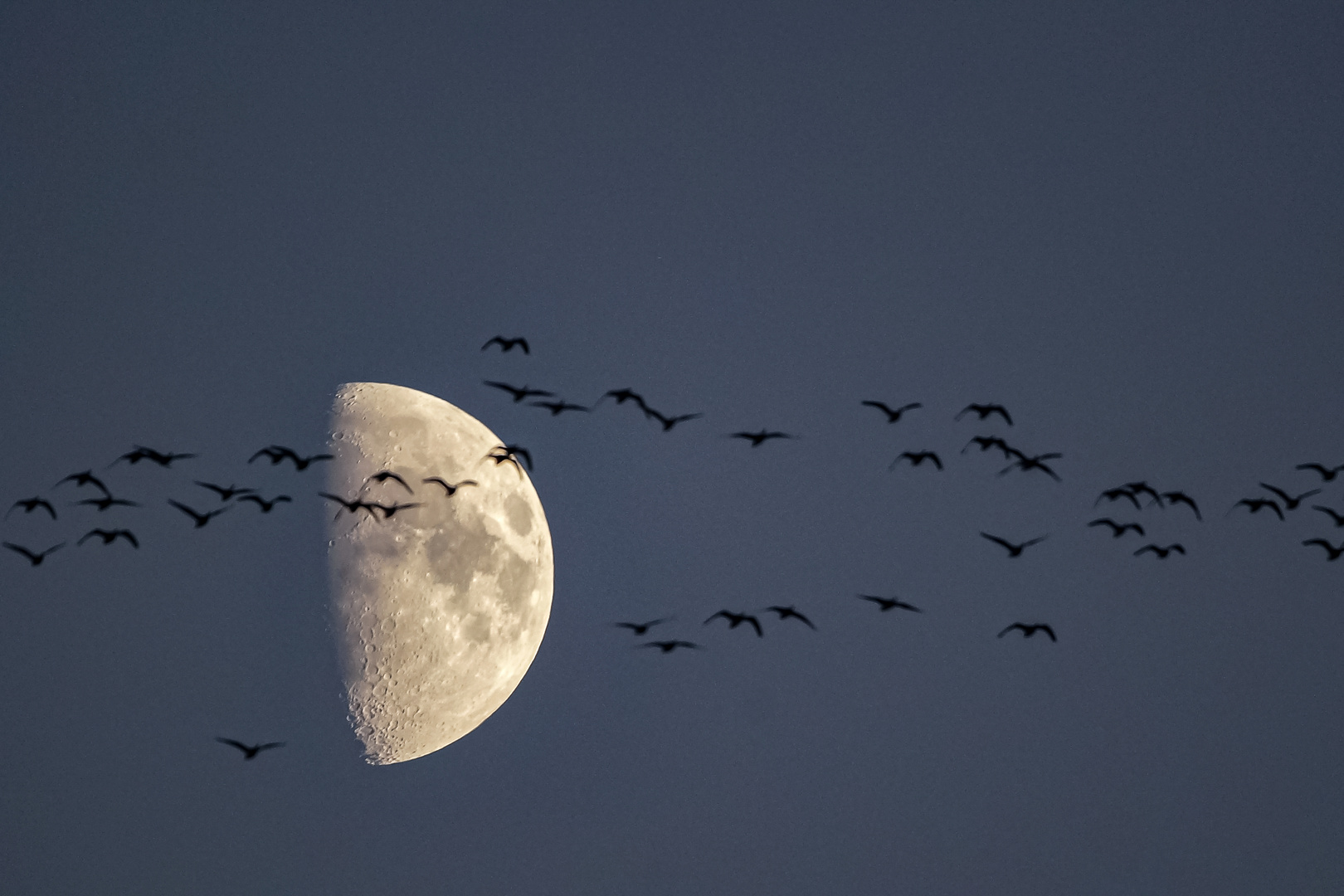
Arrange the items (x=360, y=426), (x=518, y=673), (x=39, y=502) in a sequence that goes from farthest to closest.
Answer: (x=518, y=673), (x=360, y=426), (x=39, y=502)

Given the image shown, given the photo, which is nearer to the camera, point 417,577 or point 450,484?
point 417,577

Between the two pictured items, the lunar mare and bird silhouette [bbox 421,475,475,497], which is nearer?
bird silhouette [bbox 421,475,475,497]

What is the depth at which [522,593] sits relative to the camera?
196 ft

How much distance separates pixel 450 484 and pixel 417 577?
399cm

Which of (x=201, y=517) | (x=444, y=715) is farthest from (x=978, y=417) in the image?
(x=201, y=517)

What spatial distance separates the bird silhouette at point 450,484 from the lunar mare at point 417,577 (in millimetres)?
335

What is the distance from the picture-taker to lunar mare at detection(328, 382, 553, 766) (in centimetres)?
5694

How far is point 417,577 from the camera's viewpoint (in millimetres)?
56906

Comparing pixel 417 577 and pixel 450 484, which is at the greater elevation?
pixel 450 484

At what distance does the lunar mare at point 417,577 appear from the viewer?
2242 inches

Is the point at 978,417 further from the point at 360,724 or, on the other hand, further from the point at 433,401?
the point at 360,724

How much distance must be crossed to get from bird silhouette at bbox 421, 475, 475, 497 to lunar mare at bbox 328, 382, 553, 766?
335mm

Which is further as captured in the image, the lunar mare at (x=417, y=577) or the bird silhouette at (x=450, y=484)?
the lunar mare at (x=417, y=577)

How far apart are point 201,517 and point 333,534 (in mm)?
8956
